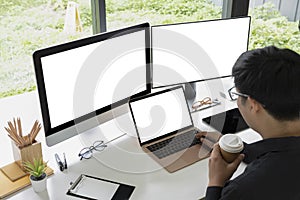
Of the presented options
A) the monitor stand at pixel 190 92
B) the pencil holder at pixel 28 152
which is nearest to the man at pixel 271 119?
the pencil holder at pixel 28 152

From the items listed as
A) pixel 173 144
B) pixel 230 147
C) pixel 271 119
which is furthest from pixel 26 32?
pixel 271 119

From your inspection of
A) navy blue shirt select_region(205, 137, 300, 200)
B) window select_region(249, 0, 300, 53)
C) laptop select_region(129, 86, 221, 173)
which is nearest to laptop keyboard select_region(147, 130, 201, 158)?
laptop select_region(129, 86, 221, 173)

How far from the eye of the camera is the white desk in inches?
51.2

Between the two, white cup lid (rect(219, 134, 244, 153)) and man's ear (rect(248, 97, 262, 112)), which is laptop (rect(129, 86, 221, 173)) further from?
man's ear (rect(248, 97, 262, 112))

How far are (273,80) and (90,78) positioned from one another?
2.44ft

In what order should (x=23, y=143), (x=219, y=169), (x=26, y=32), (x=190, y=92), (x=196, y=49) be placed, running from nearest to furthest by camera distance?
(x=219, y=169)
(x=23, y=143)
(x=196, y=49)
(x=190, y=92)
(x=26, y=32)

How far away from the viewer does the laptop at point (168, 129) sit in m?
1.50

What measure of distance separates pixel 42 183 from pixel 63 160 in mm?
189

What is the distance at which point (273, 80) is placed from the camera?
3.39 feet

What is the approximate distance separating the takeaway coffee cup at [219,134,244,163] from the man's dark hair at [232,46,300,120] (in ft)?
0.69

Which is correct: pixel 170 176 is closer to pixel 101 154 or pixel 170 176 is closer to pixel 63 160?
pixel 101 154

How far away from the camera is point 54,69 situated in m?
1.34

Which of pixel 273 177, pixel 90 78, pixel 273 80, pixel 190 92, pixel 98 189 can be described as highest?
pixel 273 80

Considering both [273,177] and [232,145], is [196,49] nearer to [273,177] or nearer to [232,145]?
[232,145]
